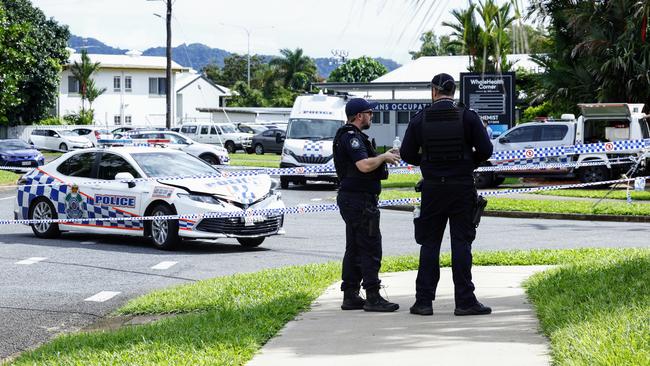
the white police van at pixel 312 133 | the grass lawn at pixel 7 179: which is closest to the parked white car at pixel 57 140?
the grass lawn at pixel 7 179

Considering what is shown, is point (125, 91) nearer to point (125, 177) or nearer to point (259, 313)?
point (125, 177)

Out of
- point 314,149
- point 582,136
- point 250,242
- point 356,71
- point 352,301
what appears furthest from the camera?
point 356,71

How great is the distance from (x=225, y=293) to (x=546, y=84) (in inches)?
1055

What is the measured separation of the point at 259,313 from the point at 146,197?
675cm

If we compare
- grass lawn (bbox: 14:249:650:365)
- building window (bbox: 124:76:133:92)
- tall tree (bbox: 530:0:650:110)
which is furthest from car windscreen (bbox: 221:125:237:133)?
grass lawn (bbox: 14:249:650:365)

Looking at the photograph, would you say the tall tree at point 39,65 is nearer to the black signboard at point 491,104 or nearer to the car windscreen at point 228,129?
the car windscreen at point 228,129

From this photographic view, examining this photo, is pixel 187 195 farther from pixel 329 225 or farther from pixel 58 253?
pixel 329 225

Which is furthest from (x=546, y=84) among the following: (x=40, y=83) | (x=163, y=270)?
(x=40, y=83)

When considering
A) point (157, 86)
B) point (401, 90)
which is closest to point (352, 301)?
point (401, 90)

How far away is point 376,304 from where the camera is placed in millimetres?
8406

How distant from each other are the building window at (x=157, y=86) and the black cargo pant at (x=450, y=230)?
7612 centimetres

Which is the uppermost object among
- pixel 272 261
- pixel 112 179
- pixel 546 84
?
pixel 546 84

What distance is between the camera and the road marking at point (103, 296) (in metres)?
10.5

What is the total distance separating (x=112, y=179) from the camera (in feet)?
50.6
